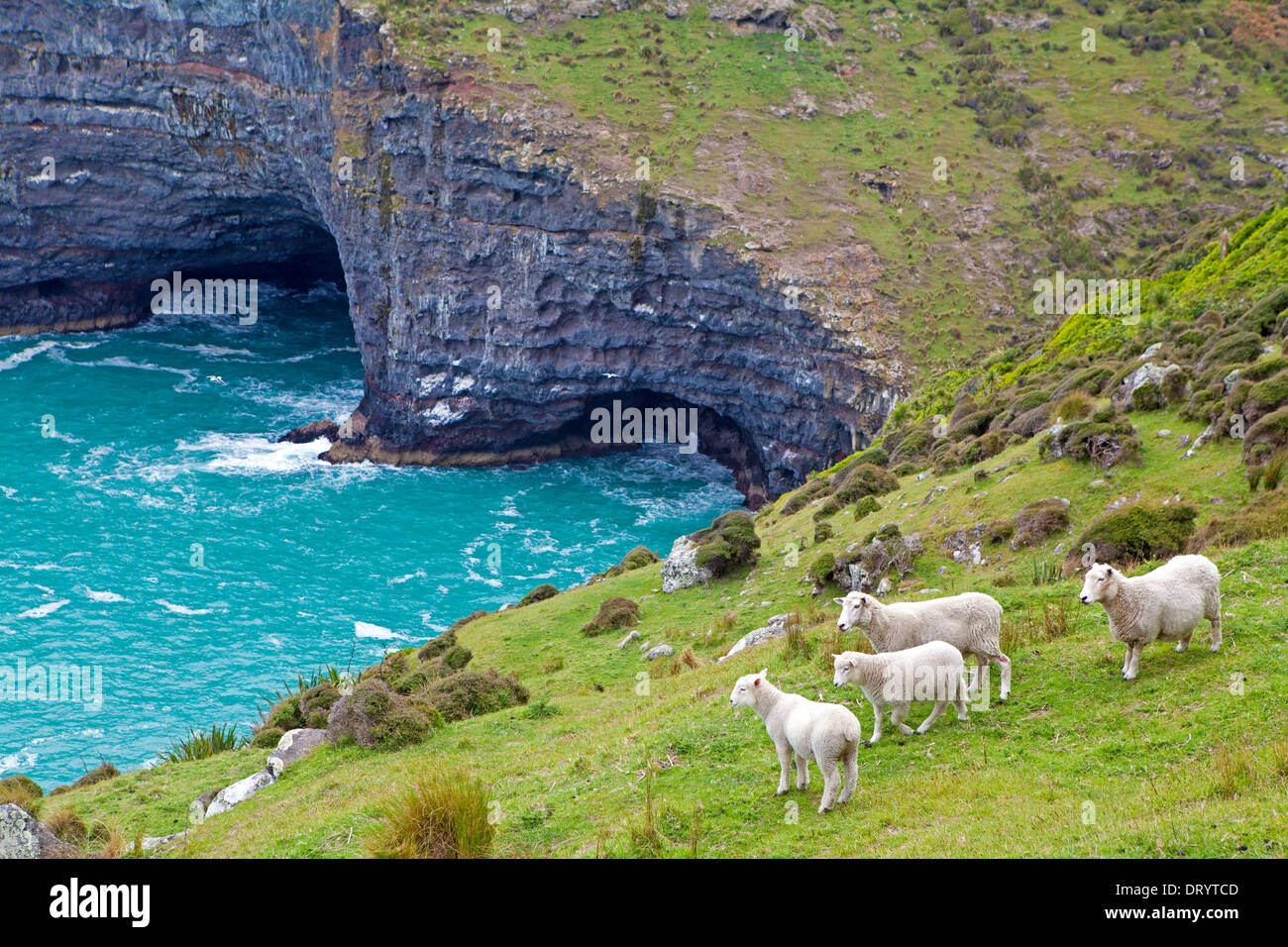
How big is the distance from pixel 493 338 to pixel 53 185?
4685cm

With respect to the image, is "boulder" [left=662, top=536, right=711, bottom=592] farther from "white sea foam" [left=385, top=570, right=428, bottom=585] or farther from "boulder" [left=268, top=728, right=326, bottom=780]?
"white sea foam" [left=385, top=570, right=428, bottom=585]

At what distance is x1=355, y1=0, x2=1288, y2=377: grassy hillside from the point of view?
8125 cm

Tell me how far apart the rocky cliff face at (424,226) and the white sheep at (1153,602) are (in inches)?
2320

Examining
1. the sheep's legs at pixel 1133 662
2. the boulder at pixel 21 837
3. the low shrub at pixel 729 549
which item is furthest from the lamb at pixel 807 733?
the low shrub at pixel 729 549

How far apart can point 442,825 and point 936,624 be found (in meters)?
8.43

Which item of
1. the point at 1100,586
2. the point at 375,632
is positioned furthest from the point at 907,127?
the point at 1100,586

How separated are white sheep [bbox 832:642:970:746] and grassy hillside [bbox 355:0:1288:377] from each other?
61632 millimetres

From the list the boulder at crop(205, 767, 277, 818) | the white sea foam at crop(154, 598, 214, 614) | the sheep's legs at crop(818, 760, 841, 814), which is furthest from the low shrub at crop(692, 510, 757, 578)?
the white sea foam at crop(154, 598, 214, 614)

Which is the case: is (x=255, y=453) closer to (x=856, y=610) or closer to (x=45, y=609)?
(x=45, y=609)

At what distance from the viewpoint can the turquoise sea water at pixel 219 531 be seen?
179 ft

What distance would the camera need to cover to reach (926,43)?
105 m

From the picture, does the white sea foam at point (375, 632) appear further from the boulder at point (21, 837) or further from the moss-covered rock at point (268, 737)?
the boulder at point (21, 837)
